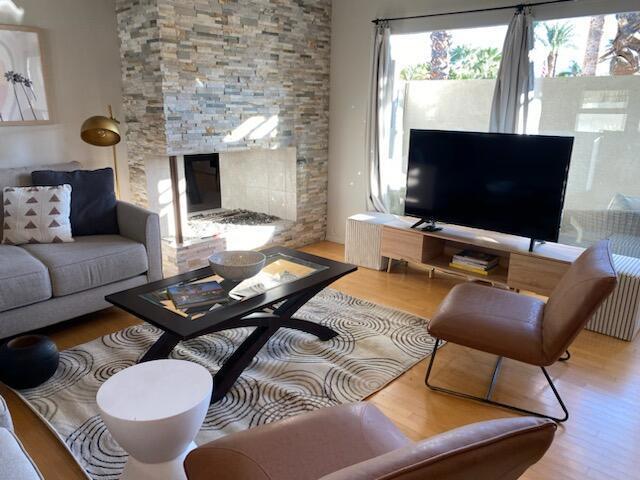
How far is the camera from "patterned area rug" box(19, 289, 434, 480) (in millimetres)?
2102

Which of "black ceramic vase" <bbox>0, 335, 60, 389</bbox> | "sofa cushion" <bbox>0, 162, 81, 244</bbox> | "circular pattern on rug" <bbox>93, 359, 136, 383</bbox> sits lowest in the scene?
"circular pattern on rug" <bbox>93, 359, 136, 383</bbox>

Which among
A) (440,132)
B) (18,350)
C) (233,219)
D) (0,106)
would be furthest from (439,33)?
(18,350)

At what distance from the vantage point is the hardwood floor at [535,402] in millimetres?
1953

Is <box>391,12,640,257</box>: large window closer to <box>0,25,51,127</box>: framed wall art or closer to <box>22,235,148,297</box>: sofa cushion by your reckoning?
<box>22,235,148,297</box>: sofa cushion

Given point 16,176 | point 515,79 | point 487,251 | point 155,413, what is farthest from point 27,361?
point 515,79

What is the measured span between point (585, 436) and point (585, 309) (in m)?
0.60

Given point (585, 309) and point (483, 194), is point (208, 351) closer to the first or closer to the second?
point (585, 309)

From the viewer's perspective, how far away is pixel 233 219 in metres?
4.80

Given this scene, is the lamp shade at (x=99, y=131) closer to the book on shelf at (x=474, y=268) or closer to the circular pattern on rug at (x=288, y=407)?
the circular pattern on rug at (x=288, y=407)

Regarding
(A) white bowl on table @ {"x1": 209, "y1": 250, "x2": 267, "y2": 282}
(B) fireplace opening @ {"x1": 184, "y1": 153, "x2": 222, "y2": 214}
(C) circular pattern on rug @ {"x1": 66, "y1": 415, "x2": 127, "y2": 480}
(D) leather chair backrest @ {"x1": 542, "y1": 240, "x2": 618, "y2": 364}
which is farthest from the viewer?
A: (B) fireplace opening @ {"x1": 184, "y1": 153, "x2": 222, "y2": 214}

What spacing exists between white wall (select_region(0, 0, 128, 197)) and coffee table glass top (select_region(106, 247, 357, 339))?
6.25ft

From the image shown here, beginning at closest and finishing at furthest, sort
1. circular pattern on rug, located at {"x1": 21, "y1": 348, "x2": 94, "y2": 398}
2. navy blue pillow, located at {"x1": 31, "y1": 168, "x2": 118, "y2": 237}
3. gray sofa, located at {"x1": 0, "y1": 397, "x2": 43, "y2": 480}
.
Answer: gray sofa, located at {"x1": 0, "y1": 397, "x2": 43, "y2": 480}
circular pattern on rug, located at {"x1": 21, "y1": 348, "x2": 94, "y2": 398}
navy blue pillow, located at {"x1": 31, "y1": 168, "x2": 118, "y2": 237}

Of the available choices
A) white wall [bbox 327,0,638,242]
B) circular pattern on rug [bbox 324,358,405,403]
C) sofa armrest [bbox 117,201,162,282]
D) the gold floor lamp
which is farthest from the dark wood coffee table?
white wall [bbox 327,0,638,242]

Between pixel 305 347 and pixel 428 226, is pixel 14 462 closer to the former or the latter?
pixel 305 347
